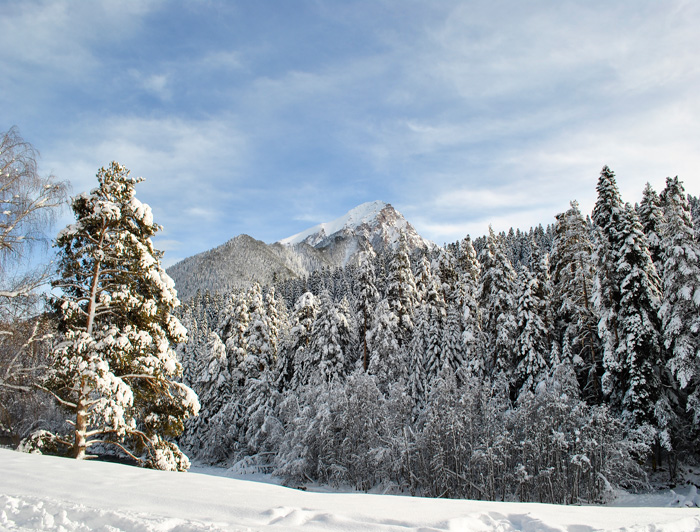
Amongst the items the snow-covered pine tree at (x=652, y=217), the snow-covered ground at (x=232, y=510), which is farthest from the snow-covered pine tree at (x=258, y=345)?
the snow-covered pine tree at (x=652, y=217)

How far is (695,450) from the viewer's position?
22.8m

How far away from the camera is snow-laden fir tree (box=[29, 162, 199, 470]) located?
11.0 metres

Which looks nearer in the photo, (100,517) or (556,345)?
(100,517)

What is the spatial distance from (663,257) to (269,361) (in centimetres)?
3067

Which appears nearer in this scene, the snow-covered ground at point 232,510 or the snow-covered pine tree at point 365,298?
the snow-covered ground at point 232,510

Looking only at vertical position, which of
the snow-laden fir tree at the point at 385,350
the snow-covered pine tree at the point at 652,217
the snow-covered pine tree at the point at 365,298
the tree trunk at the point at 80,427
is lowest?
the tree trunk at the point at 80,427

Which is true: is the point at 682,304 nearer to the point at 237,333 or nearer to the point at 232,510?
the point at 232,510

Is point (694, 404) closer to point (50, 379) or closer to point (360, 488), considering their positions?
point (360, 488)

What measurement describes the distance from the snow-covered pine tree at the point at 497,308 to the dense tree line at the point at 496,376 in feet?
0.43

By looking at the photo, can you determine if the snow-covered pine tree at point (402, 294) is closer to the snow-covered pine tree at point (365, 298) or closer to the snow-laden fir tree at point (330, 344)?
the snow-covered pine tree at point (365, 298)

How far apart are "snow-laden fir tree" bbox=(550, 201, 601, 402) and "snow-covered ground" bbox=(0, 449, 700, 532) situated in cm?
2007

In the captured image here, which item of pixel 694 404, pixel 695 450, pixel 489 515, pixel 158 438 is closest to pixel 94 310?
pixel 158 438

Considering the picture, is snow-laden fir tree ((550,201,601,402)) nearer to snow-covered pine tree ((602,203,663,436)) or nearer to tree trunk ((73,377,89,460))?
snow-covered pine tree ((602,203,663,436))

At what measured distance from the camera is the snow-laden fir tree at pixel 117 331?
36.1ft
